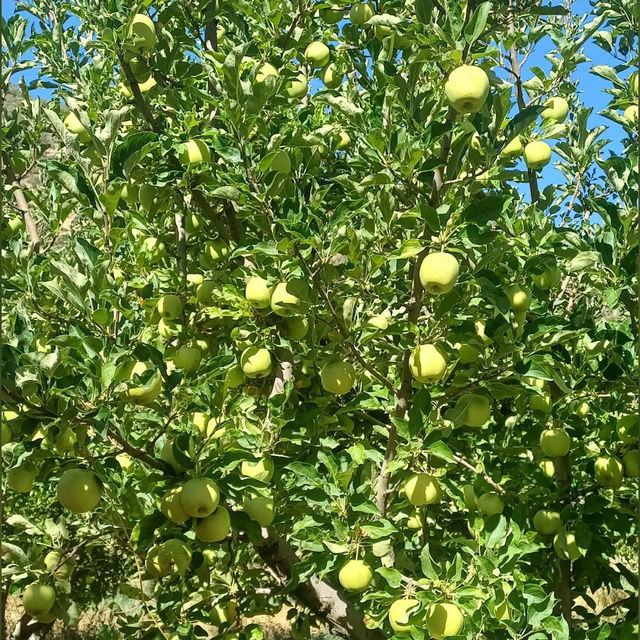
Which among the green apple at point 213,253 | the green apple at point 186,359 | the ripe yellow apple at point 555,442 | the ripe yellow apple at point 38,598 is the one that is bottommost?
the ripe yellow apple at point 38,598

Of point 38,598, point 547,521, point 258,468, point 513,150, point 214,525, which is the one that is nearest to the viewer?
point 214,525

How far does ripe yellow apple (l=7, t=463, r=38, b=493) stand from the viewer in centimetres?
231

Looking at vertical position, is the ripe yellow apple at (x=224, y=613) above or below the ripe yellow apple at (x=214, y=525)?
below

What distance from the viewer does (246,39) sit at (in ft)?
9.57

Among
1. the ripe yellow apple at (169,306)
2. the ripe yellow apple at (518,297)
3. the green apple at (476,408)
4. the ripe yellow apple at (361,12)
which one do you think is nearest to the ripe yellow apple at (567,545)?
the green apple at (476,408)

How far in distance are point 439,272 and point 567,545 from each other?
1.32 m

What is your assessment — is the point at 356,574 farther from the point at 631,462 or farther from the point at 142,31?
the point at 142,31

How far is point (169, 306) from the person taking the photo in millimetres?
2969

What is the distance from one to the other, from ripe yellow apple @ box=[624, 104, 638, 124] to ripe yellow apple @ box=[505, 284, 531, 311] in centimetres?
97

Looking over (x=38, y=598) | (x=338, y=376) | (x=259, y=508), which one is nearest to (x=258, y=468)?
(x=259, y=508)

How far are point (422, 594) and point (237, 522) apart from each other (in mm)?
688

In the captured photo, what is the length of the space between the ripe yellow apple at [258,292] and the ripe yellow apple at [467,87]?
2.86ft

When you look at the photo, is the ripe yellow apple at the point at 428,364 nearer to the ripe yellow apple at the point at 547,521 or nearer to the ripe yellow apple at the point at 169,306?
the ripe yellow apple at the point at 547,521

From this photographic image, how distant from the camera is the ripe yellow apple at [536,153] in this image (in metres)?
2.74
